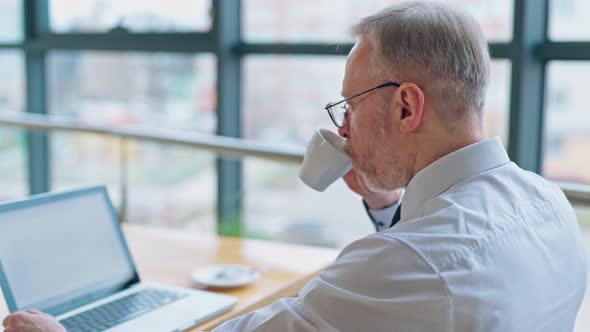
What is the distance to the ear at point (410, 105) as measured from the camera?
47.7 inches

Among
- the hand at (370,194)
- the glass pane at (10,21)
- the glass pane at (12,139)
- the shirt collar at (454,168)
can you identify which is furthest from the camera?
the glass pane at (12,139)

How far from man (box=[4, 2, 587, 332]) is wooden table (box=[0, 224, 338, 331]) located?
0.41 meters

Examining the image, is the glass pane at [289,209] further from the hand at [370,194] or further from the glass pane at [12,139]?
the glass pane at [12,139]

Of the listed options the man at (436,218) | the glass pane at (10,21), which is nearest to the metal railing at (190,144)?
the man at (436,218)

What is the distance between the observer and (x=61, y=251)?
1546mm

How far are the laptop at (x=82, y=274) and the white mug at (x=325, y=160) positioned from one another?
31cm

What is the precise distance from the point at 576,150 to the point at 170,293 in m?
1.79

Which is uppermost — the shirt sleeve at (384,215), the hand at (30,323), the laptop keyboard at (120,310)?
the shirt sleeve at (384,215)

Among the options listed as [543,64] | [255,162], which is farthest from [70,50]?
[543,64]

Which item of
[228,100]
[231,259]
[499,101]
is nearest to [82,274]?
[231,259]

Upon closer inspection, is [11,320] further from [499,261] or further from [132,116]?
[132,116]

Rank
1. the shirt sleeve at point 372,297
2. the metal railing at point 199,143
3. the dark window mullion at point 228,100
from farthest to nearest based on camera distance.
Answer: the dark window mullion at point 228,100
the metal railing at point 199,143
the shirt sleeve at point 372,297

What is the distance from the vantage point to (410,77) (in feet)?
4.01

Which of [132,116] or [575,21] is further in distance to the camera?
[132,116]
